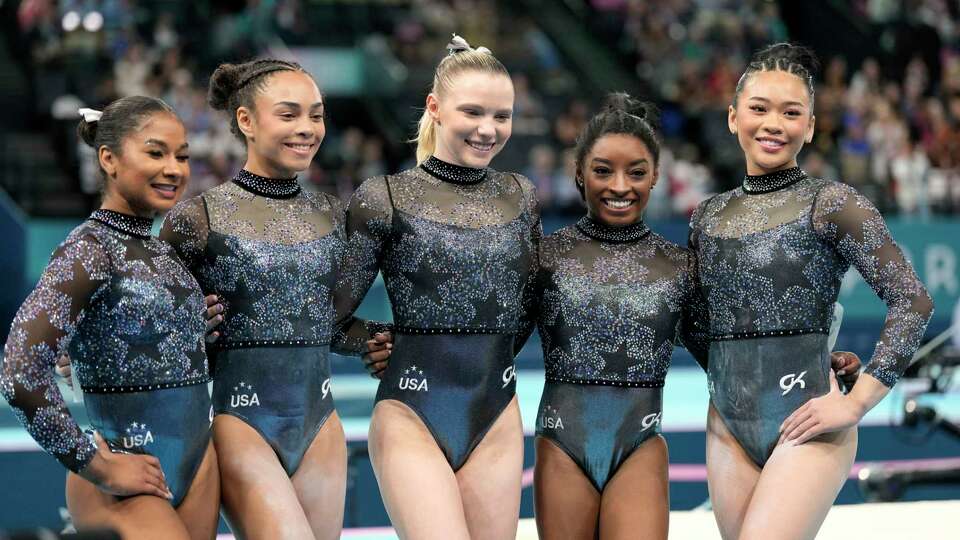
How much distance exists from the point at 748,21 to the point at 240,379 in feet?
43.5

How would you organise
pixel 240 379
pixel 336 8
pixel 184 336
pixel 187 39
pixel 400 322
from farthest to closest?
pixel 336 8, pixel 187 39, pixel 400 322, pixel 240 379, pixel 184 336

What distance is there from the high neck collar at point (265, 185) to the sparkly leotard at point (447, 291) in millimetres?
213

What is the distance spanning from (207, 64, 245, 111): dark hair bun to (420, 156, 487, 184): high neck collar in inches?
24.0

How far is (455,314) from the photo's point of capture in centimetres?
350

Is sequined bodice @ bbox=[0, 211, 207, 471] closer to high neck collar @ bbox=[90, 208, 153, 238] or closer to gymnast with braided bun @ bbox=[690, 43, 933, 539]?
high neck collar @ bbox=[90, 208, 153, 238]

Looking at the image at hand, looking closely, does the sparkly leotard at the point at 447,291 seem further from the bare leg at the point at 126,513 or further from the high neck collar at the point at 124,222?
the bare leg at the point at 126,513

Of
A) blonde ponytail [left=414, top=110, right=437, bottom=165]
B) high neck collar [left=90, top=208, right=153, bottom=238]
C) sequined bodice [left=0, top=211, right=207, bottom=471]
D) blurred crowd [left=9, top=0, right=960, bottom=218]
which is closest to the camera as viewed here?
sequined bodice [left=0, top=211, right=207, bottom=471]

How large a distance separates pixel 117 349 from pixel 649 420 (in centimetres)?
151

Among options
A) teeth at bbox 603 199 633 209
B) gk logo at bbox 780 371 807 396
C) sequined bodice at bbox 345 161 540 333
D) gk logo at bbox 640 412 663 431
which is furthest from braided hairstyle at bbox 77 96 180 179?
gk logo at bbox 780 371 807 396

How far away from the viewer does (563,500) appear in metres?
3.47

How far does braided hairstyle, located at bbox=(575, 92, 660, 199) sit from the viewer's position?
368 centimetres

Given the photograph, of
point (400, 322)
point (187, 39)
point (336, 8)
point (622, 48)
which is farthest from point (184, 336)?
point (622, 48)

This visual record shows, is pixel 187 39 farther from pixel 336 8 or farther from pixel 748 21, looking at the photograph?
pixel 748 21

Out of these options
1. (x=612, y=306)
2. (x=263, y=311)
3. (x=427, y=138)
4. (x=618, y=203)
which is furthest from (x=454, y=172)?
(x=263, y=311)
